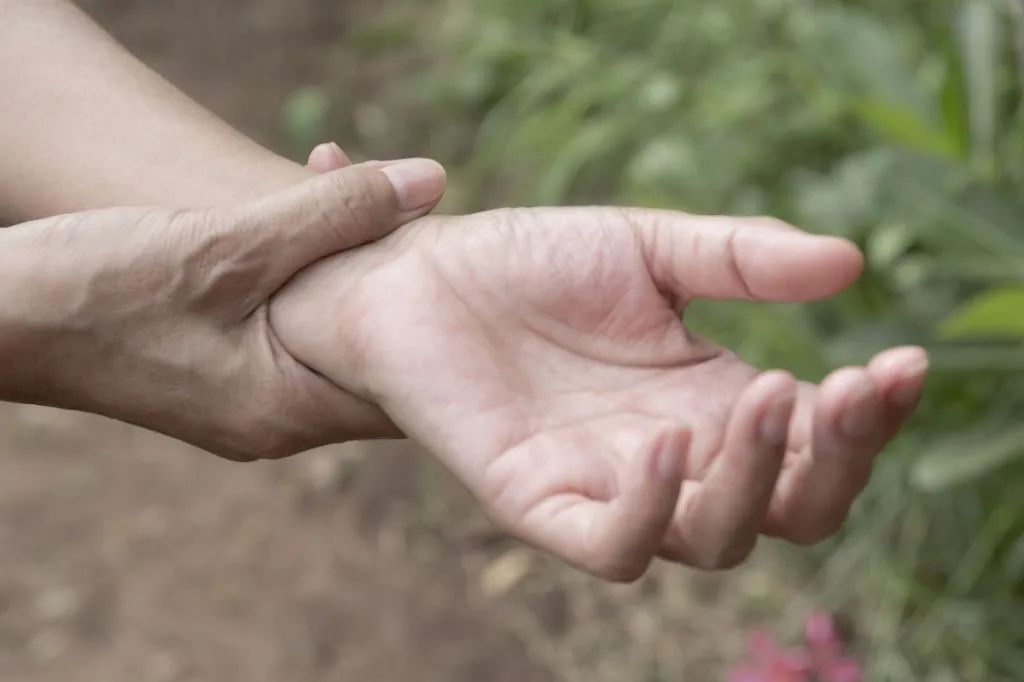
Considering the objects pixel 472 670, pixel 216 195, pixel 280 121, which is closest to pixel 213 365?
pixel 216 195

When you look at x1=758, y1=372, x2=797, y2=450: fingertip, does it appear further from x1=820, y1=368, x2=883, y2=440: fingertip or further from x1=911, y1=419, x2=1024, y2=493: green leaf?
x1=911, y1=419, x2=1024, y2=493: green leaf

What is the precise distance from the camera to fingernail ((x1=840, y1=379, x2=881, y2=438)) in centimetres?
73

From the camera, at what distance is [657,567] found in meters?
1.82

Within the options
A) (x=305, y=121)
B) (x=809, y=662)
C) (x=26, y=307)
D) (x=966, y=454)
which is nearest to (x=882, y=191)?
(x=966, y=454)

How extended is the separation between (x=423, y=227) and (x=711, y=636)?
3.15 ft

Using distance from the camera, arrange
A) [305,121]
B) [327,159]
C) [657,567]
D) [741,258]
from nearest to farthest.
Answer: [741,258], [327,159], [657,567], [305,121]

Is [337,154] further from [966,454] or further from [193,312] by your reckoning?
[966,454]

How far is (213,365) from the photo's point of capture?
956mm

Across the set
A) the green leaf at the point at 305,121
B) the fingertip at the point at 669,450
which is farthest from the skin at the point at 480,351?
the green leaf at the point at 305,121

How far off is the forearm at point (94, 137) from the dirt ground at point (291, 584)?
2.90 feet

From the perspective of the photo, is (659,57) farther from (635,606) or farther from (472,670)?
(472,670)

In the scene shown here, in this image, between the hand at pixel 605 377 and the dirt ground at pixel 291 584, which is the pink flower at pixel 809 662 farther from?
the hand at pixel 605 377

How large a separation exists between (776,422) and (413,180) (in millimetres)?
428

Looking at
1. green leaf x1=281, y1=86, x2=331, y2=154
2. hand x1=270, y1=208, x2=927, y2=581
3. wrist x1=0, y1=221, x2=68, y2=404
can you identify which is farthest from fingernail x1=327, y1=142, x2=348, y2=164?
green leaf x1=281, y1=86, x2=331, y2=154
